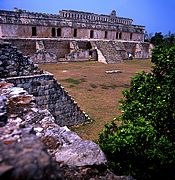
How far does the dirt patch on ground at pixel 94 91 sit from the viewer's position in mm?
10942

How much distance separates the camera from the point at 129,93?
6.95 meters

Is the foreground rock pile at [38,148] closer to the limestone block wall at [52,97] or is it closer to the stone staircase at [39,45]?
the limestone block wall at [52,97]

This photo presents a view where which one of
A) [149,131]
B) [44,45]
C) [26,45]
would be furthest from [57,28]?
[149,131]

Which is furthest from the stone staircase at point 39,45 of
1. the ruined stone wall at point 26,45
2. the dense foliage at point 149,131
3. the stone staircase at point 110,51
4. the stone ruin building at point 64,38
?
the dense foliage at point 149,131

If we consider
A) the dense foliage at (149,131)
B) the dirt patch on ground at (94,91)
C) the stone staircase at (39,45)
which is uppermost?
the stone staircase at (39,45)

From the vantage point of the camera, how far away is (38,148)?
201cm

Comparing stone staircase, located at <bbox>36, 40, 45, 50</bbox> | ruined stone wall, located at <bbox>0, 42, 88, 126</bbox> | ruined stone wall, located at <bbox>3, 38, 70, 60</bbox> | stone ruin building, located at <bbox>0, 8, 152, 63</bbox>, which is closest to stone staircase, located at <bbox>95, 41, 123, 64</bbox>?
stone ruin building, located at <bbox>0, 8, 152, 63</bbox>

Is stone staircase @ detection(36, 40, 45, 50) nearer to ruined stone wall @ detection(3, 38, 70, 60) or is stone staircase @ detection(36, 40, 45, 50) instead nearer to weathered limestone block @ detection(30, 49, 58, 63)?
ruined stone wall @ detection(3, 38, 70, 60)

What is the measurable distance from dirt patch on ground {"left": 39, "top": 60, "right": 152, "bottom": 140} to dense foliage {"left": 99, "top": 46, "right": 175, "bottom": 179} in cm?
374

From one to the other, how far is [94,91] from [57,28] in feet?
56.6

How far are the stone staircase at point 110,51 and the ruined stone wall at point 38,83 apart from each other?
64.7 feet

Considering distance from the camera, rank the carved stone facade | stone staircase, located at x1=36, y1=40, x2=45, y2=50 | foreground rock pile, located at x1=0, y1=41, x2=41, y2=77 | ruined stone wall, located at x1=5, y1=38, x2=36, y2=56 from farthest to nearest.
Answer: stone staircase, located at x1=36, y1=40, x2=45, y2=50 < the carved stone facade < ruined stone wall, located at x1=5, y1=38, x2=36, y2=56 < foreground rock pile, located at x1=0, y1=41, x2=41, y2=77

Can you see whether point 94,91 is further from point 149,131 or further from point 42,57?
point 42,57

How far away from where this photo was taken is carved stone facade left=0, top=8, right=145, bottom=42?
89.5 feet
